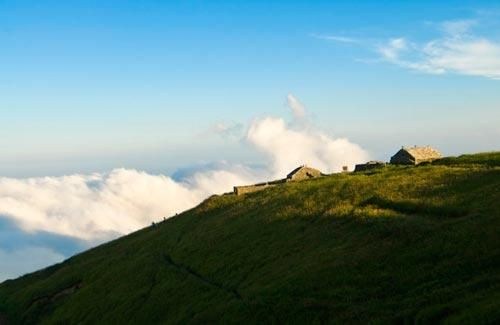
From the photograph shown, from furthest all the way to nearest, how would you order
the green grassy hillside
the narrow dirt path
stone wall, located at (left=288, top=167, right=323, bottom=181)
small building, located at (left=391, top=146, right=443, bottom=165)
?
stone wall, located at (left=288, top=167, right=323, bottom=181)
small building, located at (left=391, top=146, right=443, bottom=165)
the narrow dirt path
the green grassy hillside

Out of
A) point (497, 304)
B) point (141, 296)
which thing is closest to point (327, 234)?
point (141, 296)

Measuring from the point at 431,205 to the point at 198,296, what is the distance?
24696 mm

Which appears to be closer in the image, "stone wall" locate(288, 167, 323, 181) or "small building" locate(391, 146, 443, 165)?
"small building" locate(391, 146, 443, 165)

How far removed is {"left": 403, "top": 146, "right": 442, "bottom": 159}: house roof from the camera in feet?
318

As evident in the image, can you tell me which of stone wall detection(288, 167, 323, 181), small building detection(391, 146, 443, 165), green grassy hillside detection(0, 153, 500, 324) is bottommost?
green grassy hillside detection(0, 153, 500, 324)

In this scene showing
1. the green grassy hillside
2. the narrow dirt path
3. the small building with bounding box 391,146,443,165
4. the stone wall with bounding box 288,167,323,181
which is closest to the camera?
the green grassy hillside

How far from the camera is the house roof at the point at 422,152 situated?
96.9 metres

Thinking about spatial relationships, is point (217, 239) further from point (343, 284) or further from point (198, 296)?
point (343, 284)

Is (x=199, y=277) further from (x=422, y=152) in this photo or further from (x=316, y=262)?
(x=422, y=152)

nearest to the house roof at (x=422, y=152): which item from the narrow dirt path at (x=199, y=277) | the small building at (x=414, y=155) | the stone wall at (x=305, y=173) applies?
the small building at (x=414, y=155)

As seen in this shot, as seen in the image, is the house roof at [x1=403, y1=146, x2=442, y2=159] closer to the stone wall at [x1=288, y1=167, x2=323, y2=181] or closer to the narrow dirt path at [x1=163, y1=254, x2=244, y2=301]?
the stone wall at [x1=288, y1=167, x2=323, y2=181]

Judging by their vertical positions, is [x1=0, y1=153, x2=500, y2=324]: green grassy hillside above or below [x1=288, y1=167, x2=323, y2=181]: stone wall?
below

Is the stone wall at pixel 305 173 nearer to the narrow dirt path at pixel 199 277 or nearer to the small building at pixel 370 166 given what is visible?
the small building at pixel 370 166

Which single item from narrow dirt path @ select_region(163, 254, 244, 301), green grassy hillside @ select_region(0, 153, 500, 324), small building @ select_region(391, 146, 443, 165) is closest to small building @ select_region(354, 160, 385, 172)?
small building @ select_region(391, 146, 443, 165)
